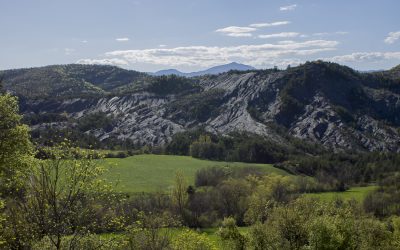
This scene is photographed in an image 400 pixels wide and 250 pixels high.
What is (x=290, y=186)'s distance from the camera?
434 feet

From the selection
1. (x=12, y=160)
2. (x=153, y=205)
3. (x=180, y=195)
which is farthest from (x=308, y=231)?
(x=180, y=195)

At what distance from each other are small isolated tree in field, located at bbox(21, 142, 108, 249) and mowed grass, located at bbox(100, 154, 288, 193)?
84.3m

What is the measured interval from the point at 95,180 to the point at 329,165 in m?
183

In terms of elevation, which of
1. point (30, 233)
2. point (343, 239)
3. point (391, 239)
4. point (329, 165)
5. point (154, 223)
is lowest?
point (329, 165)

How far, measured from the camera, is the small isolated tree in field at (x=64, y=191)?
24.8m

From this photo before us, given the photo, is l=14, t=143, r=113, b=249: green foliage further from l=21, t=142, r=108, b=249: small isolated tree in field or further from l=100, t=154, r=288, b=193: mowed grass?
l=100, t=154, r=288, b=193: mowed grass

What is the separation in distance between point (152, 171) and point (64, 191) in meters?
120

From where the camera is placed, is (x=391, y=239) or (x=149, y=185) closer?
(x=391, y=239)

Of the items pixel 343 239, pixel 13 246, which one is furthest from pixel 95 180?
pixel 343 239

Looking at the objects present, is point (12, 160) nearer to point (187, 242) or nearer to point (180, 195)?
point (187, 242)

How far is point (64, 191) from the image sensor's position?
26.9 meters

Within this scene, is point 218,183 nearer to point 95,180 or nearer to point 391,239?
point 391,239

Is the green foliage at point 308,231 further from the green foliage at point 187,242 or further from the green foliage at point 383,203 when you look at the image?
the green foliage at point 383,203

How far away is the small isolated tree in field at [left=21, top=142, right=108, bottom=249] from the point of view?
978 inches
